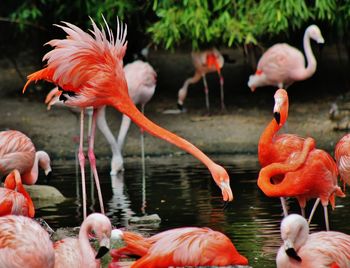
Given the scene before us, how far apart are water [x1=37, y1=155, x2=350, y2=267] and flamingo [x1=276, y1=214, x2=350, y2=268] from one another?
0.90 meters

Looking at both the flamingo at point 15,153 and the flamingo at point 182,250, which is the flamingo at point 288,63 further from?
the flamingo at point 182,250

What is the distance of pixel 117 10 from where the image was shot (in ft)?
52.0

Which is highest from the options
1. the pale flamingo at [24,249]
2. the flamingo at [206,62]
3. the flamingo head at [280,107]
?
the flamingo head at [280,107]

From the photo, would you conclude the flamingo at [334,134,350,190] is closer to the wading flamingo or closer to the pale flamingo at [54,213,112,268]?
the wading flamingo

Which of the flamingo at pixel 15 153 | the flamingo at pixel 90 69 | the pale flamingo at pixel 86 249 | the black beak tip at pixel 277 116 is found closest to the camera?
the pale flamingo at pixel 86 249

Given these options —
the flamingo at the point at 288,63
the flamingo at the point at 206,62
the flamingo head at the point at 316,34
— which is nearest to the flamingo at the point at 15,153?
the flamingo at the point at 288,63

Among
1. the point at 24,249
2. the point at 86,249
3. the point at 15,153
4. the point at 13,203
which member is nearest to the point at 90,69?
the point at 15,153

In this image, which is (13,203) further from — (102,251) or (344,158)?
(344,158)

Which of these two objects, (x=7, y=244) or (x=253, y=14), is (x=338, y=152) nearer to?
(x=7, y=244)

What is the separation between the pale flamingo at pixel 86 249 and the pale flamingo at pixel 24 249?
7.7 inches

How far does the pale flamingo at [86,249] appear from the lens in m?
5.82

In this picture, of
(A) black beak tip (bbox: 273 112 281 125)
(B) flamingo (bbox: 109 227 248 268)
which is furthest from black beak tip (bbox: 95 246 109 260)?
(A) black beak tip (bbox: 273 112 281 125)

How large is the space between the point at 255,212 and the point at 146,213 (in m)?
0.99

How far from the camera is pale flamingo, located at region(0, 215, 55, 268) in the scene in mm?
5551
